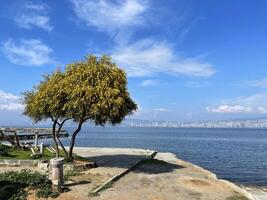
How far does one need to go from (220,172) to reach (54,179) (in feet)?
91.4

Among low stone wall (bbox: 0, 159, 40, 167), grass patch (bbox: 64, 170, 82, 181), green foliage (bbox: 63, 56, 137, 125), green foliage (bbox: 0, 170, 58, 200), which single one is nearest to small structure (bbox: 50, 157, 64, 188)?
green foliage (bbox: 0, 170, 58, 200)

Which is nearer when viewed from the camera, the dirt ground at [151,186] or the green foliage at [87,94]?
the dirt ground at [151,186]

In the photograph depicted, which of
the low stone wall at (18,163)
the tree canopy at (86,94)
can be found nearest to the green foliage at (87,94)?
the tree canopy at (86,94)

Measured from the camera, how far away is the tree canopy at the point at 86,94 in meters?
28.0

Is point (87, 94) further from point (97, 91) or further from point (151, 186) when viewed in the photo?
point (151, 186)

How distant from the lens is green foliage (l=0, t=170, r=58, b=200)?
1977 cm

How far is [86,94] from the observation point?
27.9 m

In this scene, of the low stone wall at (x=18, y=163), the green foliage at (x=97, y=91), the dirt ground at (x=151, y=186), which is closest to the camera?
the dirt ground at (x=151, y=186)

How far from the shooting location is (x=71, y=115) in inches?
1168

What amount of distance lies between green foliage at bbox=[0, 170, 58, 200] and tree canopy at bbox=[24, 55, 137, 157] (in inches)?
282

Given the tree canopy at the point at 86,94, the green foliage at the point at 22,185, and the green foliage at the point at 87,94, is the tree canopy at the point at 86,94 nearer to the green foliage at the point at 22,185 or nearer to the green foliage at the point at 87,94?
the green foliage at the point at 87,94

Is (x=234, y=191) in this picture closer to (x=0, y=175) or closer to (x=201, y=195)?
(x=201, y=195)

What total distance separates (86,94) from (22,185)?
8.84 m

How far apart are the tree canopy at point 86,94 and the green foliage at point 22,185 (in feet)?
23.5
